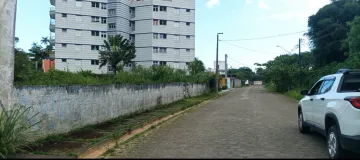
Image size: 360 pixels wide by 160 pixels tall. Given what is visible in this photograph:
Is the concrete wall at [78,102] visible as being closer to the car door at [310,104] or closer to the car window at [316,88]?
the car door at [310,104]

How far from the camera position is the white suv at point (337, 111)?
18.0 ft

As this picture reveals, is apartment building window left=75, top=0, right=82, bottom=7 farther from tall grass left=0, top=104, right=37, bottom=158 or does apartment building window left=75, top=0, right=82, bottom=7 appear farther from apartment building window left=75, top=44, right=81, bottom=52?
tall grass left=0, top=104, right=37, bottom=158

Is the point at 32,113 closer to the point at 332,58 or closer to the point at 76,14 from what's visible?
the point at 332,58

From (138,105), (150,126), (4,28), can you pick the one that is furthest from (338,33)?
(4,28)

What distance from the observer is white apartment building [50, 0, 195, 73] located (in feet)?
190

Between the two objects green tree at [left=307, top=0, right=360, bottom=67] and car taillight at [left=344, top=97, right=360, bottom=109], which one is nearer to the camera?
car taillight at [left=344, top=97, right=360, bottom=109]

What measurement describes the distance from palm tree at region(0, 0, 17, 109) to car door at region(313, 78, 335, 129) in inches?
260

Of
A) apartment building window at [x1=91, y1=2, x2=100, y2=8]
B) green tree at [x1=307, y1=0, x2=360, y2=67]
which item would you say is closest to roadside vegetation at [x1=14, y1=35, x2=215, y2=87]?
apartment building window at [x1=91, y1=2, x2=100, y2=8]

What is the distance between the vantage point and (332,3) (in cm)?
3984

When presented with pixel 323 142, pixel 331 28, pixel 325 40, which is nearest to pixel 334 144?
pixel 323 142

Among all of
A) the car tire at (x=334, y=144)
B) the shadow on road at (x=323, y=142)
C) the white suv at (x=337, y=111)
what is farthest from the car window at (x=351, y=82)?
the shadow on road at (x=323, y=142)

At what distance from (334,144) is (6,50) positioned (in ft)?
22.0

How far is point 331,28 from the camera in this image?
125ft

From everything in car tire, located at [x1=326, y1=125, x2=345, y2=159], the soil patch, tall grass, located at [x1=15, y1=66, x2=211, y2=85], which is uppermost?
tall grass, located at [x1=15, y1=66, x2=211, y2=85]
